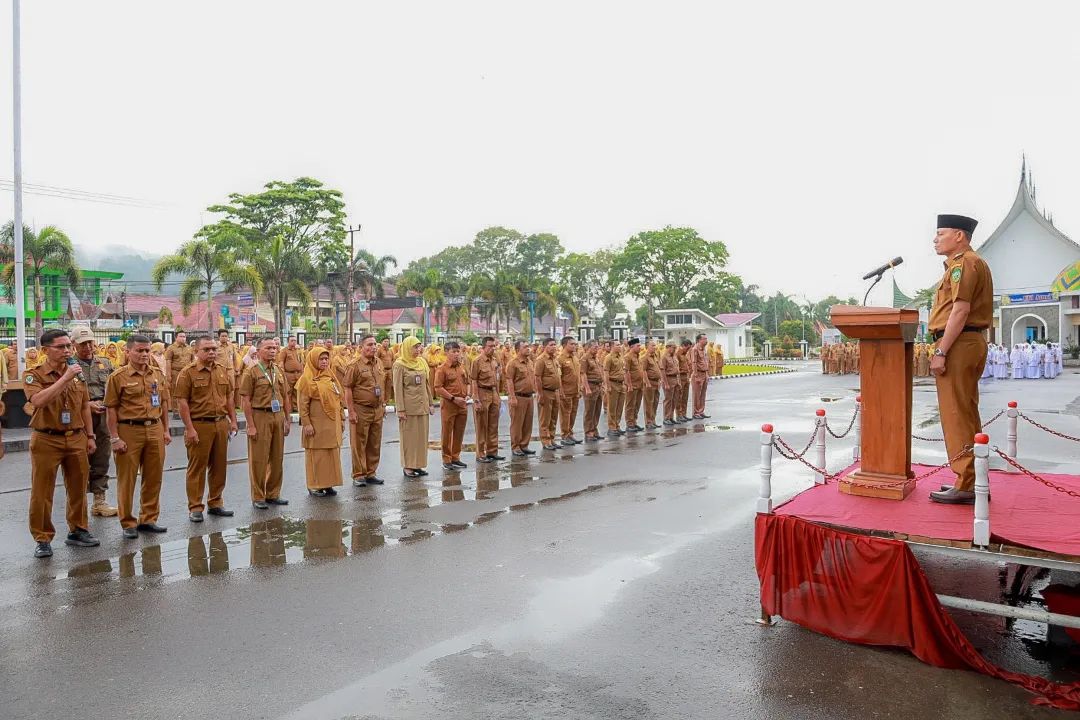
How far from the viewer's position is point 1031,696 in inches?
156

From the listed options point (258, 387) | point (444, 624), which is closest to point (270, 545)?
point (258, 387)

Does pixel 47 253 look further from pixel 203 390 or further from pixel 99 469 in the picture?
pixel 203 390

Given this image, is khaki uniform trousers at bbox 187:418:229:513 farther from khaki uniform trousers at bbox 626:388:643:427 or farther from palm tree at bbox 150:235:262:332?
palm tree at bbox 150:235:262:332

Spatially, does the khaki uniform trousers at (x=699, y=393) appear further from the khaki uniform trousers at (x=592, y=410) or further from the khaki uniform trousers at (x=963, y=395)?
the khaki uniform trousers at (x=963, y=395)

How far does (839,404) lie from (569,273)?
57.6 meters

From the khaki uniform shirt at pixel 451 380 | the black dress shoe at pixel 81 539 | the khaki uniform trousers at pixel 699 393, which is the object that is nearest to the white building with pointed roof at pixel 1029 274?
the khaki uniform trousers at pixel 699 393

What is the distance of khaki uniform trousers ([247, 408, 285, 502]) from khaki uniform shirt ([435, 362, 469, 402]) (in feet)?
9.32

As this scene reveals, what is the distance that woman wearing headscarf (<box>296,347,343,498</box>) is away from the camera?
29.0ft

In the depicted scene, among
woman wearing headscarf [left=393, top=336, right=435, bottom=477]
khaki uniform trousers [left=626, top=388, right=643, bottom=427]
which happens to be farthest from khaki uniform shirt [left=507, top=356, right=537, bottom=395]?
khaki uniform trousers [left=626, top=388, right=643, bottom=427]

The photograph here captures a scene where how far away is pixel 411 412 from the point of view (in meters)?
10.4

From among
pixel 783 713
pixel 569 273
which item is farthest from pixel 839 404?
pixel 569 273

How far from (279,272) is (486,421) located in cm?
2998

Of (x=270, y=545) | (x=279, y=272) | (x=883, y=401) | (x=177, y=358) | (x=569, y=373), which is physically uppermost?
(x=279, y=272)

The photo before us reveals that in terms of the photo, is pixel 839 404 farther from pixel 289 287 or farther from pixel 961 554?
pixel 289 287
